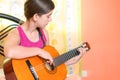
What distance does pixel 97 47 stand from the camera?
247cm

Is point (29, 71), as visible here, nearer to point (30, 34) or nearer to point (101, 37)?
point (30, 34)

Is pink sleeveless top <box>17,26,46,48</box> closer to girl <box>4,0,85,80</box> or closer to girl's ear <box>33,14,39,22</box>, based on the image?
girl <box>4,0,85,80</box>

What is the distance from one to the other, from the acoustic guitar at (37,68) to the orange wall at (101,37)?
29.3 inches

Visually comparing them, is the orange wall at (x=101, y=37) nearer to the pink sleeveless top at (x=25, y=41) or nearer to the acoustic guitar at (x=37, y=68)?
the acoustic guitar at (x=37, y=68)

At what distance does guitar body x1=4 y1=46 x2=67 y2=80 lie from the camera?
140 cm

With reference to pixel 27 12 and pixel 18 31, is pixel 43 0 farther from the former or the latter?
pixel 18 31

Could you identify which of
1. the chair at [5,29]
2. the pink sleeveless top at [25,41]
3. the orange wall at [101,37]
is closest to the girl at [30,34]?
the pink sleeveless top at [25,41]

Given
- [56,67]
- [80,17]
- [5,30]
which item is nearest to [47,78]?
[56,67]

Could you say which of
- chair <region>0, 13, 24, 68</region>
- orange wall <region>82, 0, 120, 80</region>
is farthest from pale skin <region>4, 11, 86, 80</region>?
orange wall <region>82, 0, 120, 80</region>

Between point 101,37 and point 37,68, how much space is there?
3.69 ft

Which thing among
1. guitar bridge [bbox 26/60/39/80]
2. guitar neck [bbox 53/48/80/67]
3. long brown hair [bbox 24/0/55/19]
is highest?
long brown hair [bbox 24/0/55/19]

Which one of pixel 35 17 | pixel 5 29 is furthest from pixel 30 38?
pixel 5 29

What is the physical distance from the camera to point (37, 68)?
1.50 meters

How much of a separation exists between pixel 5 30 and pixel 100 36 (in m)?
0.92
